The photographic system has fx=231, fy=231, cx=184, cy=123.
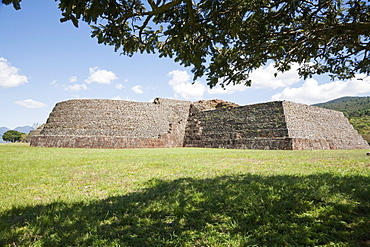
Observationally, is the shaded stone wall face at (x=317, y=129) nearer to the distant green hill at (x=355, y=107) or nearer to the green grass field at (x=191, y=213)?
the green grass field at (x=191, y=213)

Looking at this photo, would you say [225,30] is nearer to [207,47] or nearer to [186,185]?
[207,47]

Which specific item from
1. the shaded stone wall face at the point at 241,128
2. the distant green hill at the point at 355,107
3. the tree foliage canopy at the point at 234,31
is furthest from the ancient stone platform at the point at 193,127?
the distant green hill at the point at 355,107

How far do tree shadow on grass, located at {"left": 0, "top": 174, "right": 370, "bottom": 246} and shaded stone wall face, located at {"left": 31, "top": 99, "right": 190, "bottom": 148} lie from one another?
19986 mm

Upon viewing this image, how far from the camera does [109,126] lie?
24.6 m

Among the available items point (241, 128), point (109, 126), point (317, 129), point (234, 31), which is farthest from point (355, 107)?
point (234, 31)

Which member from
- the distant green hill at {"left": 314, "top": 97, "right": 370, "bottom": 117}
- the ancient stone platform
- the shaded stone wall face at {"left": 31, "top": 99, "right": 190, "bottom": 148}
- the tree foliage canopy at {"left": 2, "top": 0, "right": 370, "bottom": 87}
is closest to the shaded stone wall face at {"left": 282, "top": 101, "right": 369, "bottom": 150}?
the ancient stone platform

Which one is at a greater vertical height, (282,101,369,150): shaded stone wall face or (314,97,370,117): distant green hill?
(314,97,370,117): distant green hill

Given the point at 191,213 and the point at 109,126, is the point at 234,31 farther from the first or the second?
the point at 109,126

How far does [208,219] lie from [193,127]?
2473 centimetres

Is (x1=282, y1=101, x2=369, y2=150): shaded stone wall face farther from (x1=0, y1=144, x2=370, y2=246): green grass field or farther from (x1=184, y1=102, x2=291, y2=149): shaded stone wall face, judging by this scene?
(x1=0, y1=144, x2=370, y2=246): green grass field

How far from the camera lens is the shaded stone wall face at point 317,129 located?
20188mm

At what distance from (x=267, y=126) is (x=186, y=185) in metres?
18.2

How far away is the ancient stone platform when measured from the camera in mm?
21016

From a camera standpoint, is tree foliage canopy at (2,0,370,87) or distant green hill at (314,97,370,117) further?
distant green hill at (314,97,370,117)
